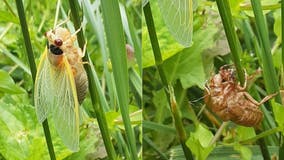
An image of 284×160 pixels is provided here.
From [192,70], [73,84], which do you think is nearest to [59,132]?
[73,84]

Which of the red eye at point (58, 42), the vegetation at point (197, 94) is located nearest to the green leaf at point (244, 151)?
the vegetation at point (197, 94)

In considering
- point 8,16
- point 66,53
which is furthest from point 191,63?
point 8,16

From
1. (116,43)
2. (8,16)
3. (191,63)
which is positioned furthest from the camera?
(8,16)

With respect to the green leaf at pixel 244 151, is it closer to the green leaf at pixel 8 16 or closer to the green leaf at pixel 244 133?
the green leaf at pixel 244 133

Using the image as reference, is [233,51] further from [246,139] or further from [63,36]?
[63,36]

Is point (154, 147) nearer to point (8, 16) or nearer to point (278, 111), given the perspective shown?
point (278, 111)

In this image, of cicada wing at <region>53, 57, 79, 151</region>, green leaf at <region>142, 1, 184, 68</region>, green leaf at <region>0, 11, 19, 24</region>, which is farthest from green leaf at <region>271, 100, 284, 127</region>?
green leaf at <region>0, 11, 19, 24</region>
